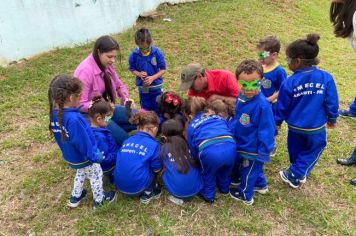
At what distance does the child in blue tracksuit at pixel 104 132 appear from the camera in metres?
3.50

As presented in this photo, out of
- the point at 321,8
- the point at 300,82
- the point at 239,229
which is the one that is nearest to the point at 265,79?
the point at 300,82

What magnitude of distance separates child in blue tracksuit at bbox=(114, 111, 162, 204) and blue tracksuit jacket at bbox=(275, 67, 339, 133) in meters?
1.35

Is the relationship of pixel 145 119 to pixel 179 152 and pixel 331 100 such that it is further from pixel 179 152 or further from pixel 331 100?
pixel 331 100

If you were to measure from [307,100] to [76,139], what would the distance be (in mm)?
2178

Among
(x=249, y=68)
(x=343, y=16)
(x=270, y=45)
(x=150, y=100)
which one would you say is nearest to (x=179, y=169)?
(x=249, y=68)

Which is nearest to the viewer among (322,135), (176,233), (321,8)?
(176,233)

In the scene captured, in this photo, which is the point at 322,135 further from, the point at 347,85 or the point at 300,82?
the point at 347,85

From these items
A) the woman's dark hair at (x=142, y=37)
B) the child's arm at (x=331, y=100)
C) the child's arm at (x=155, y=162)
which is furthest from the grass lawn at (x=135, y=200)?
the woman's dark hair at (x=142, y=37)

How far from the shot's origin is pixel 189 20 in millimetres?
8859

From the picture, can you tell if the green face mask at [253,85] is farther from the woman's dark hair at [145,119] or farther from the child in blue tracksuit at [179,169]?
the woman's dark hair at [145,119]

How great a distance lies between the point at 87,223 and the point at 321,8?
37.8 feet

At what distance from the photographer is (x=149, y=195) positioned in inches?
137

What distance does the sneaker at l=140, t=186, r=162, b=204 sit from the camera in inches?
137

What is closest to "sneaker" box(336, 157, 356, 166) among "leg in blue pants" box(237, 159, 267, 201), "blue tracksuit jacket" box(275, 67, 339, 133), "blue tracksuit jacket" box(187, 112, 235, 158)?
"blue tracksuit jacket" box(275, 67, 339, 133)
